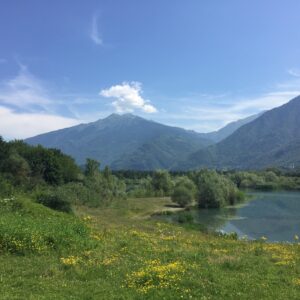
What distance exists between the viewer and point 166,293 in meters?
14.2

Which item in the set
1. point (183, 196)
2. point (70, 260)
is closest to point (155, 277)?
point (70, 260)

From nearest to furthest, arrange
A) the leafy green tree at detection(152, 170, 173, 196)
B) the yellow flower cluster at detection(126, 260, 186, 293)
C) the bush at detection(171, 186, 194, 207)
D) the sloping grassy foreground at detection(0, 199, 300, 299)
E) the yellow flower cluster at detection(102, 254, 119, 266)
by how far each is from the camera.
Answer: the sloping grassy foreground at detection(0, 199, 300, 299) → the yellow flower cluster at detection(126, 260, 186, 293) → the yellow flower cluster at detection(102, 254, 119, 266) → the bush at detection(171, 186, 194, 207) → the leafy green tree at detection(152, 170, 173, 196)

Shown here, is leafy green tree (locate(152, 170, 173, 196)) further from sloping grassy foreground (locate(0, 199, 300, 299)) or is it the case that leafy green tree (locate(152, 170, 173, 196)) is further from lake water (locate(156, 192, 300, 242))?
sloping grassy foreground (locate(0, 199, 300, 299))

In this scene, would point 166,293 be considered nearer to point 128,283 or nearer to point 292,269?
point 128,283

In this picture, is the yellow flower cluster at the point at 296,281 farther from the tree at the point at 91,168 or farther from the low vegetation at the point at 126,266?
the tree at the point at 91,168

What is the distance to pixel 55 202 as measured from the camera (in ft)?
166

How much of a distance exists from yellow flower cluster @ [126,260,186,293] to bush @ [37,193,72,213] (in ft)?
108

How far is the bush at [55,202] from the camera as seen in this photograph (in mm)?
49594

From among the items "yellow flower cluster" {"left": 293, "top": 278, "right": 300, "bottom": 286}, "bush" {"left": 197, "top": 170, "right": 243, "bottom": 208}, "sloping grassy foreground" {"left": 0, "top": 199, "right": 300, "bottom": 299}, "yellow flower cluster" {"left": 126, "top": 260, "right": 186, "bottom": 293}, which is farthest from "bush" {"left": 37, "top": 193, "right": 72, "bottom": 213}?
"bush" {"left": 197, "top": 170, "right": 243, "bottom": 208}

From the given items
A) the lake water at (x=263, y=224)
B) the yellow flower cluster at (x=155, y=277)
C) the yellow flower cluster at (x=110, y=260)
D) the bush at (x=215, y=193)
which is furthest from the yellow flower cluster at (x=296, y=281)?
the bush at (x=215, y=193)

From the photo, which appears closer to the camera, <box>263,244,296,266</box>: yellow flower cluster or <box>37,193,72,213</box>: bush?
<box>263,244,296,266</box>: yellow flower cluster

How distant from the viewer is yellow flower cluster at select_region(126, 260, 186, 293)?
1513cm

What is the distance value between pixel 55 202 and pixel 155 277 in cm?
3629

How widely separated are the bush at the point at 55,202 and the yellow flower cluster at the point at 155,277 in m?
33.0
